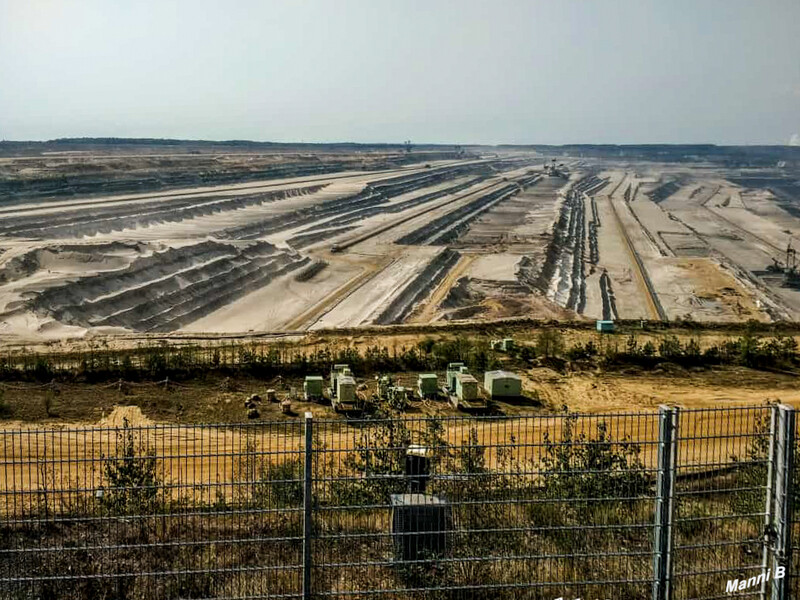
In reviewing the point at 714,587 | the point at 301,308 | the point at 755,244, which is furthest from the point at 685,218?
the point at 714,587

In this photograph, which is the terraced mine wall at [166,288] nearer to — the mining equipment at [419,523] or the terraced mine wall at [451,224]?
the terraced mine wall at [451,224]

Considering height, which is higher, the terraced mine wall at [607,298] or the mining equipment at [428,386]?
the mining equipment at [428,386]

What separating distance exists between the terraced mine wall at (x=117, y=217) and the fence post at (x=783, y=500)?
3804 cm

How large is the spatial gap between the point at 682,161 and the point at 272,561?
19163 cm

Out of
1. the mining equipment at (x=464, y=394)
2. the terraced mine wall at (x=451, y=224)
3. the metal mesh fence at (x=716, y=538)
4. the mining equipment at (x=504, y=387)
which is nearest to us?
the metal mesh fence at (x=716, y=538)

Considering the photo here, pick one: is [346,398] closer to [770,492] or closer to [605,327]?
[605,327]

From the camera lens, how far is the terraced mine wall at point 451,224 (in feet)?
160

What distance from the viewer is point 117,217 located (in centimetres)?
4638

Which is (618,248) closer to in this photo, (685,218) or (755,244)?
(755,244)

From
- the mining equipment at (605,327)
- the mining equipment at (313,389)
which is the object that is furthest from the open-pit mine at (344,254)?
the mining equipment at (313,389)

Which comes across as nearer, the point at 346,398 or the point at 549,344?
the point at 346,398

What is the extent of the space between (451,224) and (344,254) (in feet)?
53.6

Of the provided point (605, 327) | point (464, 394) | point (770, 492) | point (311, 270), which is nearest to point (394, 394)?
point (464, 394)

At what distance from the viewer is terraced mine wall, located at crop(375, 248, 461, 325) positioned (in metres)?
29.4
